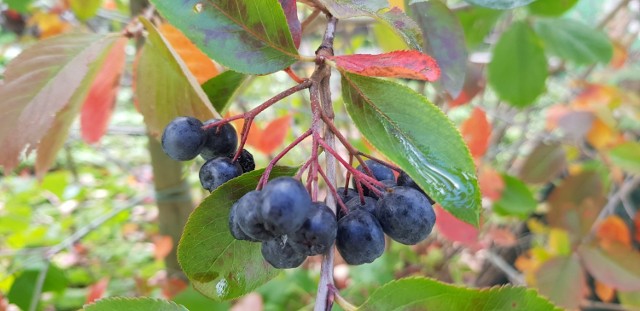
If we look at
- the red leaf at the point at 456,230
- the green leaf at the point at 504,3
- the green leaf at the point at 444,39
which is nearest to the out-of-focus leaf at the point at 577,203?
the red leaf at the point at 456,230

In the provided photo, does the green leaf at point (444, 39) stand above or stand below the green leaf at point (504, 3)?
below

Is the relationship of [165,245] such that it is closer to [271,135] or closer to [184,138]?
[271,135]

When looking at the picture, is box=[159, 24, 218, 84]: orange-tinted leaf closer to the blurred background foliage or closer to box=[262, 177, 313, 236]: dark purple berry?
the blurred background foliage

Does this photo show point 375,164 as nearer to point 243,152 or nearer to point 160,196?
point 243,152

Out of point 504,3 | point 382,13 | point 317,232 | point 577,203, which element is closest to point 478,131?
point 577,203

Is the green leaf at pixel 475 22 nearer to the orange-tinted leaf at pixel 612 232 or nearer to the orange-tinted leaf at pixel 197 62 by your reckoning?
the orange-tinted leaf at pixel 197 62

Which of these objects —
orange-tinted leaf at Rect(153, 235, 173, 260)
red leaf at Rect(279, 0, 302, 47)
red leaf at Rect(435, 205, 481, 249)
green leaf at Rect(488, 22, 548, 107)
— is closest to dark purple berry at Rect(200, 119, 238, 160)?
red leaf at Rect(279, 0, 302, 47)
